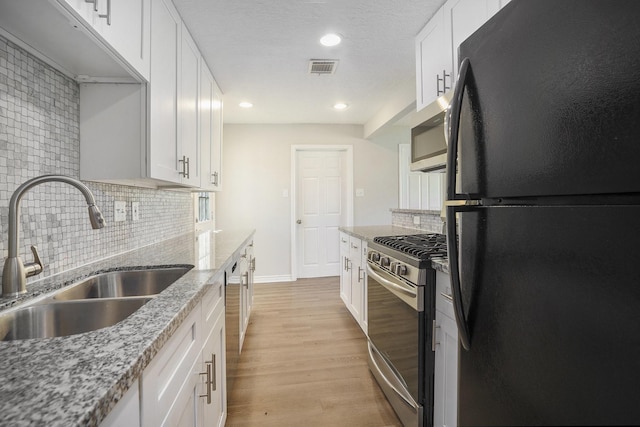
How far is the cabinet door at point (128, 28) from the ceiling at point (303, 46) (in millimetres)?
633

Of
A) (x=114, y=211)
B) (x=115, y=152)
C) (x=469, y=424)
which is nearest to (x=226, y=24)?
(x=115, y=152)

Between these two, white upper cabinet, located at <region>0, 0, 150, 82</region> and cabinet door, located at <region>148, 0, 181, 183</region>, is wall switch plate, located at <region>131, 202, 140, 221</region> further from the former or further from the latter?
white upper cabinet, located at <region>0, 0, 150, 82</region>

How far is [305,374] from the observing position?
6.99 feet

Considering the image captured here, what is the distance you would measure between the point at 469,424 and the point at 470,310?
0.98ft

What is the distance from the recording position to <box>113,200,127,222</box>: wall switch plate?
1682 millimetres

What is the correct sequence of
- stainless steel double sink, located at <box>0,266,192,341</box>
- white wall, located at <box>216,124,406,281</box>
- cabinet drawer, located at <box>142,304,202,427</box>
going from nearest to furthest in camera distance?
cabinet drawer, located at <box>142,304,202,427</box>
stainless steel double sink, located at <box>0,266,192,341</box>
white wall, located at <box>216,124,406,281</box>

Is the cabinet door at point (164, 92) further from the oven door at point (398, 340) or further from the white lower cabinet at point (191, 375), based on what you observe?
the oven door at point (398, 340)

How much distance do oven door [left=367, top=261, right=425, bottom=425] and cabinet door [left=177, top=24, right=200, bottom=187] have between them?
1.39 meters

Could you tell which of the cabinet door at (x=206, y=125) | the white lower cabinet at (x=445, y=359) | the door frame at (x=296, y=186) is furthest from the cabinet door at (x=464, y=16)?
the door frame at (x=296, y=186)

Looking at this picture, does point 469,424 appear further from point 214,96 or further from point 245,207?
point 245,207

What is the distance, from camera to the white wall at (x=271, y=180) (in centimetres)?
460

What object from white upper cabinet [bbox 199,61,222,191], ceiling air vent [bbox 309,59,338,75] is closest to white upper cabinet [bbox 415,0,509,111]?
ceiling air vent [bbox 309,59,338,75]

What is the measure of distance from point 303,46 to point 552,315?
2.42 metres

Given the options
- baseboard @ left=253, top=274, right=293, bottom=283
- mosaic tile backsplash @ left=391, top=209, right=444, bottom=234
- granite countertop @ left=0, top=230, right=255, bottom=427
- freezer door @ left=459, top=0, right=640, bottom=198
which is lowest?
baseboard @ left=253, top=274, right=293, bottom=283
